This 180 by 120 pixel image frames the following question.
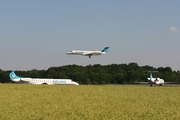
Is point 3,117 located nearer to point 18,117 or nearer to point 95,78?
point 18,117

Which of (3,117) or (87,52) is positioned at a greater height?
(87,52)

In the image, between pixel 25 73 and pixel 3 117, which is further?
pixel 25 73

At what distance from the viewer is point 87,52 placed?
95875mm

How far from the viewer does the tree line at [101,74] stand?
154m

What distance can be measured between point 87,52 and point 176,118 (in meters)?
80.2

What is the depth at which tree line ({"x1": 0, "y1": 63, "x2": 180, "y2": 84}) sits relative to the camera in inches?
6043

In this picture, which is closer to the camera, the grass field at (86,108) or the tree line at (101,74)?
the grass field at (86,108)

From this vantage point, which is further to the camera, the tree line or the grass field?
the tree line

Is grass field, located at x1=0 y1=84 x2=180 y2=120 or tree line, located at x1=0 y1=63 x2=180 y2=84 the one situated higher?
tree line, located at x1=0 y1=63 x2=180 y2=84

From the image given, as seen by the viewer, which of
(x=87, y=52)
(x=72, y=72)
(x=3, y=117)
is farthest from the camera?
(x=72, y=72)

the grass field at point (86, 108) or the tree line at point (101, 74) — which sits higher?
the tree line at point (101, 74)

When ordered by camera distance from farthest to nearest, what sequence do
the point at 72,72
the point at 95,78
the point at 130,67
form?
the point at 130,67 < the point at 72,72 < the point at 95,78

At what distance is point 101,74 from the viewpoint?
15838 cm

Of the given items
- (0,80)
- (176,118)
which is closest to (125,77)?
(0,80)
